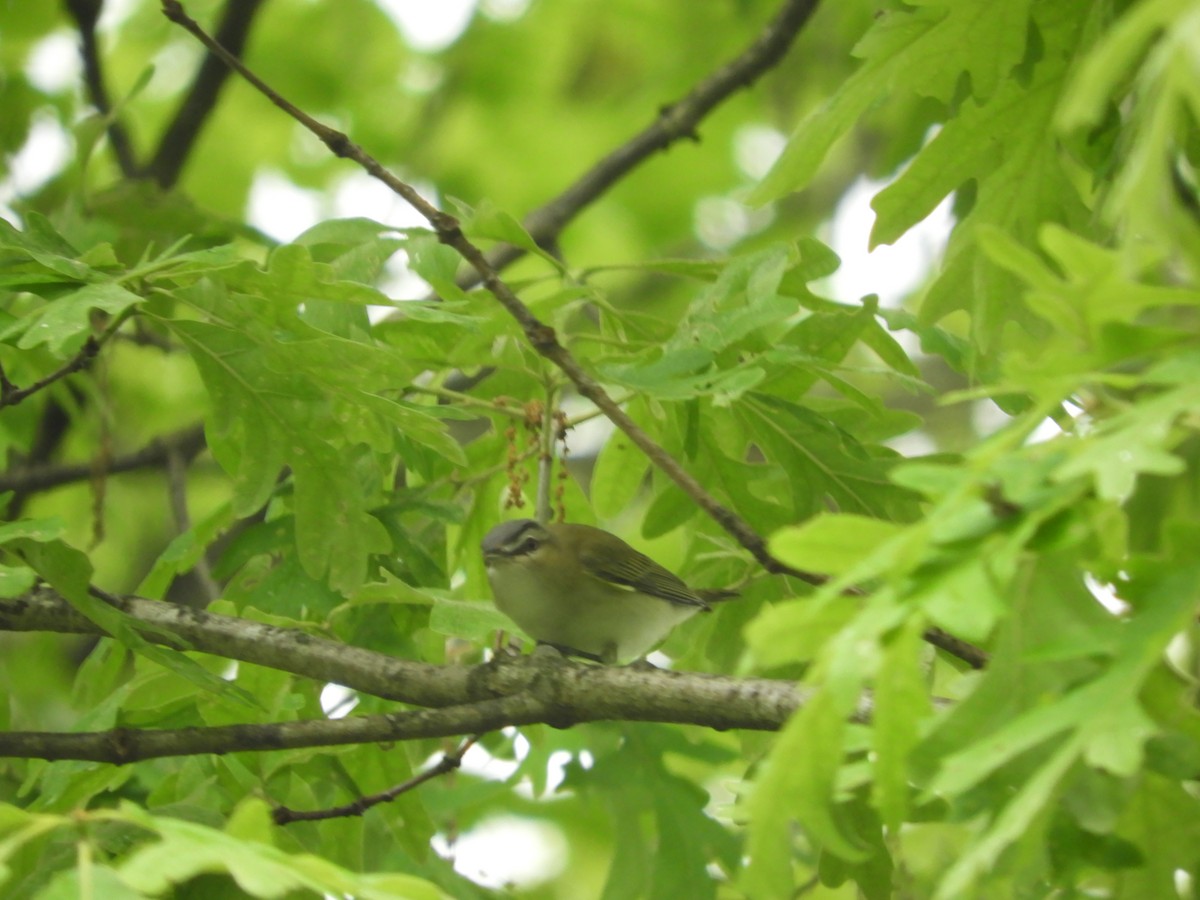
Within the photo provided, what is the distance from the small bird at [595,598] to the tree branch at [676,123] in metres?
1.03

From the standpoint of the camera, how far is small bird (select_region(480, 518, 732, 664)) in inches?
152

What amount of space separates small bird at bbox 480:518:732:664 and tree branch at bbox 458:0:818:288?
1031 mm

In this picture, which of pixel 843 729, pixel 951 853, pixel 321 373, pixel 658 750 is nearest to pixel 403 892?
pixel 843 729

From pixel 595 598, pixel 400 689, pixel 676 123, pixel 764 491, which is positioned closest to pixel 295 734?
pixel 400 689

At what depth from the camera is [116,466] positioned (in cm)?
478

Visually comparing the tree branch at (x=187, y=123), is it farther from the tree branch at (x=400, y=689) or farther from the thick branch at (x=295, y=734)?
the thick branch at (x=295, y=734)

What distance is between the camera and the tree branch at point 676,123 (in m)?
4.48

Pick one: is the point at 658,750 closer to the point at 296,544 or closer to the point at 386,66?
the point at 296,544

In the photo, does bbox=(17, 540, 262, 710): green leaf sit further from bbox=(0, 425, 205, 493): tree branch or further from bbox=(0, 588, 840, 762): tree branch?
bbox=(0, 425, 205, 493): tree branch

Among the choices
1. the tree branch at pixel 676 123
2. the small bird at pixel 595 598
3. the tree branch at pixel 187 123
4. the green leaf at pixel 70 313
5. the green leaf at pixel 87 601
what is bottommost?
the green leaf at pixel 87 601

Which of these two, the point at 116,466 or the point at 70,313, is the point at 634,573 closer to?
the point at 116,466

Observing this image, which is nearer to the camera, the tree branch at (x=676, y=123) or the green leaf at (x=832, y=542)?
the green leaf at (x=832, y=542)

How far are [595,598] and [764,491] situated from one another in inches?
37.1

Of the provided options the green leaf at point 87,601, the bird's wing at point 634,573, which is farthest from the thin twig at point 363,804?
the bird's wing at point 634,573
